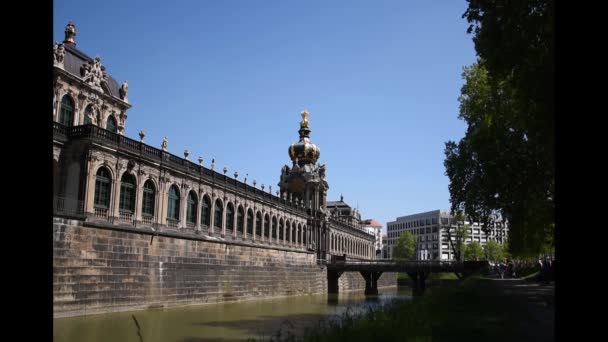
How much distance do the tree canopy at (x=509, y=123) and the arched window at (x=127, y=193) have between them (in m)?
20.0

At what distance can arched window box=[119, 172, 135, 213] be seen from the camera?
30.9m

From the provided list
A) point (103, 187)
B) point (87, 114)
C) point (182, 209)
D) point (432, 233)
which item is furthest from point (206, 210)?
point (432, 233)

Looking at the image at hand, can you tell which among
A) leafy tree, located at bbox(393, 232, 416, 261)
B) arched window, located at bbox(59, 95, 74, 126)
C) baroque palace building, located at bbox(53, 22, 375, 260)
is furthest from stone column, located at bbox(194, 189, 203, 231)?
leafy tree, located at bbox(393, 232, 416, 261)

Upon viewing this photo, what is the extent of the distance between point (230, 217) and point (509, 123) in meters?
24.8

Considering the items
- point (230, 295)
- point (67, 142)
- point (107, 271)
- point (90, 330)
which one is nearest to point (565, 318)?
point (90, 330)

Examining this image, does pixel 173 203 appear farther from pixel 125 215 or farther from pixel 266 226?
pixel 266 226

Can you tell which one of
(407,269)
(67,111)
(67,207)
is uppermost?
(67,111)

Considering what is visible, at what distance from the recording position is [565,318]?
1.88m

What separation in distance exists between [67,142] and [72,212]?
4210mm

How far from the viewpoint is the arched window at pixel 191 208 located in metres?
37.6

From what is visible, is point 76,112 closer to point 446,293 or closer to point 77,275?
point 77,275

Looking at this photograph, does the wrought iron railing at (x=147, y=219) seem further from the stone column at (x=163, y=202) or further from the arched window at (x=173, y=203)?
the arched window at (x=173, y=203)

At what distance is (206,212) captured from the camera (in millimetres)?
40156

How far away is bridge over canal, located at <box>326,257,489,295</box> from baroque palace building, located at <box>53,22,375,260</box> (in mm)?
10326
